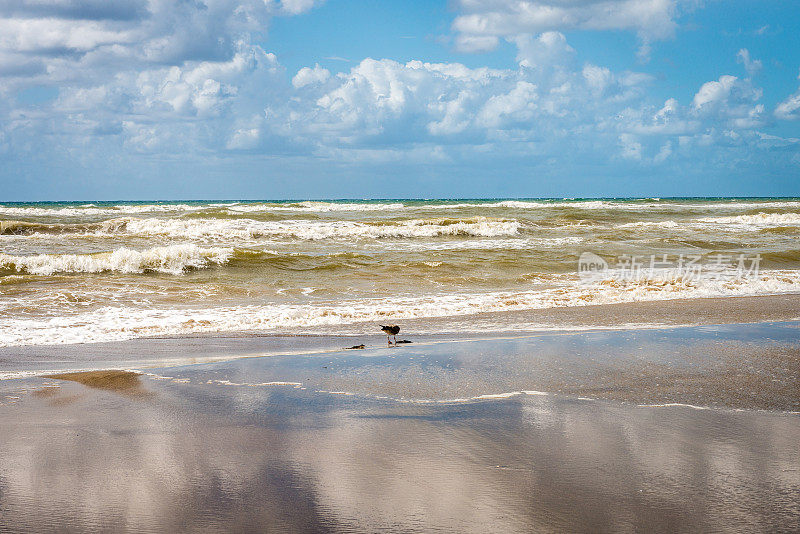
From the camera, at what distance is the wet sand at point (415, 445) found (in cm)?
276

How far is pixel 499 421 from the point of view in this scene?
4.07 meters

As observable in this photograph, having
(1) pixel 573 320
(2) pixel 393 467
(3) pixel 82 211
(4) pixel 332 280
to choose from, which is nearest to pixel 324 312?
(1) pixel 573 320

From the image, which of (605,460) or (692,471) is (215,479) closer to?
(605,460)

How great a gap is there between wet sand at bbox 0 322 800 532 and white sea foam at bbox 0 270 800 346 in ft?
9.04

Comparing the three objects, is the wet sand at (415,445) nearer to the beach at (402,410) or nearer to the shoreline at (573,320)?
the beach at (402,410)

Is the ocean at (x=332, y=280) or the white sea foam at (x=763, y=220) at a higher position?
the white sea foam at (x=763, y=220)

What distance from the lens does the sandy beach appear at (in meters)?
2.77

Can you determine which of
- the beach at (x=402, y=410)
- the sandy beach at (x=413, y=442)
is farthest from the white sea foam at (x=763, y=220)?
the sandy beach at (x=413, y=442)

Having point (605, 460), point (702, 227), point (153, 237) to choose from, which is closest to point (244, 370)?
point (605, 460)

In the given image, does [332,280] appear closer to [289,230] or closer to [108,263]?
[108,263]

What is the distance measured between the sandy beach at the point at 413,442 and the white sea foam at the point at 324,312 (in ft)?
6.96

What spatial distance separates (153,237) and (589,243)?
56.9ft

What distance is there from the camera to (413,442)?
368cm

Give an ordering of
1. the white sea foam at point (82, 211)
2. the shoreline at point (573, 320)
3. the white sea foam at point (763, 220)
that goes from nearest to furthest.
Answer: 1. the shoreline at point (573, 320)
2. the white sea foam at point (763, 220)
3. the white sea foam at point (82, 211)
